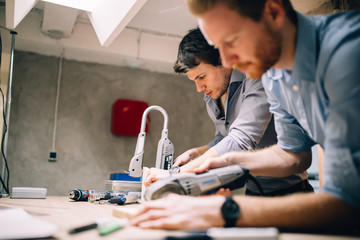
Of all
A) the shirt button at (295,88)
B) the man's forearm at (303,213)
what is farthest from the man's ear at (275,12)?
the man's forearm at (303,213)

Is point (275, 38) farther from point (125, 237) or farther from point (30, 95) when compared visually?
point (30, 95)

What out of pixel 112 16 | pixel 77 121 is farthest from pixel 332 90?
Result: pixel 77 121

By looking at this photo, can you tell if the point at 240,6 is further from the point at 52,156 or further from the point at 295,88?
the point at 52,156

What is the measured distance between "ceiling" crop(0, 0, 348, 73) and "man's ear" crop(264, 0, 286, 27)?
2234 millimetres

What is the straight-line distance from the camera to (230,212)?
0.77 m

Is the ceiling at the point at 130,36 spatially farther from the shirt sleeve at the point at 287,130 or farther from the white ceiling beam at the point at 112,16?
the shirt sleeve at the point at 287,130

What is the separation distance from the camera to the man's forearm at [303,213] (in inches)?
29.1

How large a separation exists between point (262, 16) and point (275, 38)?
8 centimetres

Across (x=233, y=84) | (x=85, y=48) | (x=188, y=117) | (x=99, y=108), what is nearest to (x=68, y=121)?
(x=99, y=108)

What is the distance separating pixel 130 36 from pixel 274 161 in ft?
9.75

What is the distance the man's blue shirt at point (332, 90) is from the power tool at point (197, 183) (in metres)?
0.32

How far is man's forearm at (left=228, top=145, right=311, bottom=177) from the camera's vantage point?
1246 mm

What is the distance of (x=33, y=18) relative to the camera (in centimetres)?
344

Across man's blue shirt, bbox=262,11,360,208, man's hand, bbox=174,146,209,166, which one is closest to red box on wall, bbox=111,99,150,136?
man's hand, bbox=174,146,209,166
